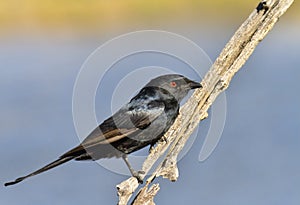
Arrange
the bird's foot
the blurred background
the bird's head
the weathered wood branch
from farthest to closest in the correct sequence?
the blurred background
the bird's head
the weathered wood branch
the bird's foot

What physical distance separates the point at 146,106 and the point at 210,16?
27.8ft

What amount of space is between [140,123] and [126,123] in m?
0.07

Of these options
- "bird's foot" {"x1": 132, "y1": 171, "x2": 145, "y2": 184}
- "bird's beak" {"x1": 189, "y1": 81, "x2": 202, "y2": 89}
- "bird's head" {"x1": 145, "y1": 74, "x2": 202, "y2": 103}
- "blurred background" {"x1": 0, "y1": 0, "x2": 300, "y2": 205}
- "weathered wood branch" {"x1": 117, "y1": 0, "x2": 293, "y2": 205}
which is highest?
"blurred background" {"x1": 0, "y1": 0, "x2": 300, "y2": 205}

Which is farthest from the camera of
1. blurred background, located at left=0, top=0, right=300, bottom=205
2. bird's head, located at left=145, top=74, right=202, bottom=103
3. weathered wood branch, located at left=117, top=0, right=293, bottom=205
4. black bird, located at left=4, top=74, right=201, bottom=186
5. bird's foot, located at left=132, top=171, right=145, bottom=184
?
blurred background, located at left=0, top=0, right=300, bottom=205

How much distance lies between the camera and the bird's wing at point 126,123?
15.3 feet

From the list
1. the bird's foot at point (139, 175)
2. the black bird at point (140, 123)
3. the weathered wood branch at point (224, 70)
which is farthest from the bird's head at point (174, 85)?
the bird's foot at point (139, 175)

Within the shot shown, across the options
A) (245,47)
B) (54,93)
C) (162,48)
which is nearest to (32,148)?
(54,93)

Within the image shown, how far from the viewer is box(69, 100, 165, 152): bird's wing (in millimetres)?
4664

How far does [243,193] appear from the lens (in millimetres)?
7043

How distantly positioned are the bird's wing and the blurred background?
1587mm

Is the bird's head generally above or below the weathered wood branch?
above

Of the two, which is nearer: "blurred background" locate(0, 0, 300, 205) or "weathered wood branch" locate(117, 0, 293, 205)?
"weathered wood branch" locate(117, 0, 293, 205)

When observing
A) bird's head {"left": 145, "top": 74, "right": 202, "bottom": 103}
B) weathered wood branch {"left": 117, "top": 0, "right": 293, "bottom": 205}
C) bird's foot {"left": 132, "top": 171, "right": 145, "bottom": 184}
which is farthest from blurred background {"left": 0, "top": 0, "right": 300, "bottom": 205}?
bird's foot {"left": 132, "top": 171, "right": 145, "bottom": 184}

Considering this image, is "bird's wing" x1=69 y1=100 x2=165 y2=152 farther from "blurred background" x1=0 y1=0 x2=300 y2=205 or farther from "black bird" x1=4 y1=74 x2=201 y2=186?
"blurred background" x1=0 y1=0 x2=300 y2=205
